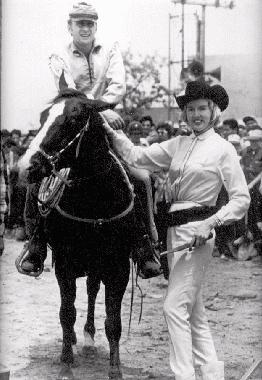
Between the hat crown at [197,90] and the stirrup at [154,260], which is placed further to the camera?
the stirrup at [154,260]

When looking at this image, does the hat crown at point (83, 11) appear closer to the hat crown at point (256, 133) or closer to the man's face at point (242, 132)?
the hat crown at point (256, 133)

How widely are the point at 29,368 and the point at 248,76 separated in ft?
85.8

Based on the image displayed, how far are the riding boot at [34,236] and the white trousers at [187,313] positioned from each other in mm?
1379

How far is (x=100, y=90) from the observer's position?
620 cm

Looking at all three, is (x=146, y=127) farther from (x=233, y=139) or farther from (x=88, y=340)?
(x=88, y=340)

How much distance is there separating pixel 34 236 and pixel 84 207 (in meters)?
0.71

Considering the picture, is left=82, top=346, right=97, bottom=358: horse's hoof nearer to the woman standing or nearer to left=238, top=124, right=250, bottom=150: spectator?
the woman standing

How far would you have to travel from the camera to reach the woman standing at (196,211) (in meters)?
4.79

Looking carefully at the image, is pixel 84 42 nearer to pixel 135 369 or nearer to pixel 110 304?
pixel 110 304

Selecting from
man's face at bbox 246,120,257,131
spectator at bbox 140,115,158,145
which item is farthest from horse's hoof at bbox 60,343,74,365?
man's face at bbox 246,120,257,131

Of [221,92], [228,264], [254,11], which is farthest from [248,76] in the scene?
[221,92]

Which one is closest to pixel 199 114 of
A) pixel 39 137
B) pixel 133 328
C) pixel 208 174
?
pixel 208 174

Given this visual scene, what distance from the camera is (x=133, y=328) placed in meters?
7.50

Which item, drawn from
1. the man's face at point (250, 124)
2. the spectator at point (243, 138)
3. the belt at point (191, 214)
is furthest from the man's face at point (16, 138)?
the belt at point (191, 214)
